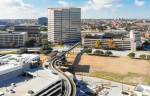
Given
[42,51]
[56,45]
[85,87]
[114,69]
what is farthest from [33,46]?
[85,87]

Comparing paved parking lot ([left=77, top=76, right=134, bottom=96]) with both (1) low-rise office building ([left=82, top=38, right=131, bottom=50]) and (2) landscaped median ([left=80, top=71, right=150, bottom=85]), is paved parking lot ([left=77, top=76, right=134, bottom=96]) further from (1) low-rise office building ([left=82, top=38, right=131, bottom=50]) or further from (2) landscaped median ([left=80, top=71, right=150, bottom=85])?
(1) low-rise office building ([left=82, top=38, right=131, bottom=50])

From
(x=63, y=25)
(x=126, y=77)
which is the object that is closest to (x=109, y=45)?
(x=63, y=25)

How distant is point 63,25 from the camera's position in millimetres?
83688

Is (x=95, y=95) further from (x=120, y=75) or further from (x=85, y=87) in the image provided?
(x=120, y=75)

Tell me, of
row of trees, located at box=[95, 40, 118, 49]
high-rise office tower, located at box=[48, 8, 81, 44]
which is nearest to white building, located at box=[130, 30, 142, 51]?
row of trees, located at box=[95, 40, 118, 49]

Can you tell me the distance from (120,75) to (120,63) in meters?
7.98

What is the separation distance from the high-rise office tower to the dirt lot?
2369 cm

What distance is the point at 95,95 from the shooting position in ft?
116

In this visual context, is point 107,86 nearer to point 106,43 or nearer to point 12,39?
point 106,43

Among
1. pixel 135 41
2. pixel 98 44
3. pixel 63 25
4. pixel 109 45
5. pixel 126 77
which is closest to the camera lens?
pixel 126 77

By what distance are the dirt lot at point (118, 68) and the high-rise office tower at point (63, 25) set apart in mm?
23693

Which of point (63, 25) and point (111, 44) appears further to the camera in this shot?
point (63, 25)

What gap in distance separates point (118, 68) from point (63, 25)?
124ft

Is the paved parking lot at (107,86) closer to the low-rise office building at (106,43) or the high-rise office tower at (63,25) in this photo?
the low-rise office building at (106,43)
